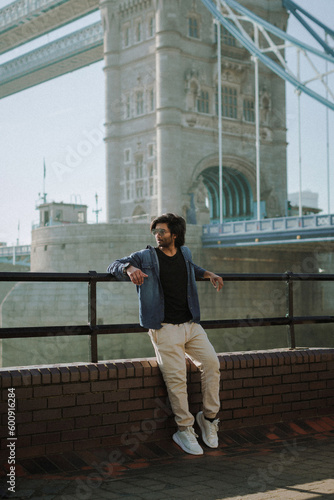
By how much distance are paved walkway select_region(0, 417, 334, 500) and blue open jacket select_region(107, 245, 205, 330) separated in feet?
2.73

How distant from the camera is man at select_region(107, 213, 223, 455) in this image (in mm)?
4344

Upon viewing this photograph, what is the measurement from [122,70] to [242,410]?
Result: 39939 mm

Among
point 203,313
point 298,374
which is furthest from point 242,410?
point 203,313

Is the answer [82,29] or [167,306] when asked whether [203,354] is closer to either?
[167,306]

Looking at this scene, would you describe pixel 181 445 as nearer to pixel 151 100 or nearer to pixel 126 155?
pixel 151 100

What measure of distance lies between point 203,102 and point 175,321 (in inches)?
1517

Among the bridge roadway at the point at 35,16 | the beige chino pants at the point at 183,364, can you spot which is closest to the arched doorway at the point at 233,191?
the bridge roadway at the point at 35,16

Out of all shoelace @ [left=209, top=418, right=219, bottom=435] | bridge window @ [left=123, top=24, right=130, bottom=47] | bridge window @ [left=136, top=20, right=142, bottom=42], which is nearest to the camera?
shoelace @ [left=209, top=418, right=219, bottom=435]

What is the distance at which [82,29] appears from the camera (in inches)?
1998

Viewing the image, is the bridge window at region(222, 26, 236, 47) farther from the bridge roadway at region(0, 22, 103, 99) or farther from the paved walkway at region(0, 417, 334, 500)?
the paved walkway at region(0, 417, 334, 500)

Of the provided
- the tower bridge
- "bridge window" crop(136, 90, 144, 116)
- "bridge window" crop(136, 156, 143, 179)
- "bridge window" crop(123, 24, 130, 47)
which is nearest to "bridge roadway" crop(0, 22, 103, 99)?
the tower bridge

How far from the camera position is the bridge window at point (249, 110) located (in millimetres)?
44281

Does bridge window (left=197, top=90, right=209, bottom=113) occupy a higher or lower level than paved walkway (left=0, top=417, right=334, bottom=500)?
higher

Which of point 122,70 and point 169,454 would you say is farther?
point 122,70
